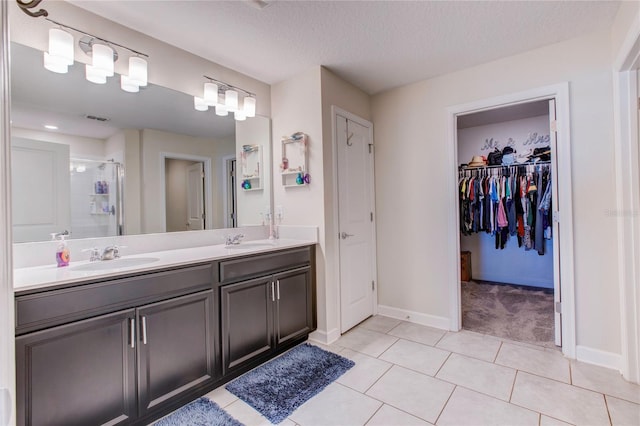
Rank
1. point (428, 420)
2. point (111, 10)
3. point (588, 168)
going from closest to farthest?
point (428, 420)
point (111, 10)
point (588, 168)

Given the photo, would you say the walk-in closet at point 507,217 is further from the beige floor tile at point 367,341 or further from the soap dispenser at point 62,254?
the soap dispenser at point 62,254

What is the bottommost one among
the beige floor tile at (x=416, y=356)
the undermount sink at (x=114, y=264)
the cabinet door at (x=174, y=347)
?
the beige floor tile at (x=416, y=356)

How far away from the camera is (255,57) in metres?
2.40

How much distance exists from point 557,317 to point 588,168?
3.94ft

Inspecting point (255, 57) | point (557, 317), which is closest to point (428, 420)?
point (557, 317)

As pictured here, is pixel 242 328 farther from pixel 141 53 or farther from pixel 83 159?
pixel 141 53

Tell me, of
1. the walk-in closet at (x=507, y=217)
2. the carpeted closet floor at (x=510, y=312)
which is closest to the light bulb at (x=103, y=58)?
the walk-in closet at (x=507, y=217)

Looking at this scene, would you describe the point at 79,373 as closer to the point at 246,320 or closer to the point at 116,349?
the point at 116,349

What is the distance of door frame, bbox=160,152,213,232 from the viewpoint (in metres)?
2.20

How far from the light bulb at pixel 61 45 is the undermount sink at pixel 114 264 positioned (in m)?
1.20

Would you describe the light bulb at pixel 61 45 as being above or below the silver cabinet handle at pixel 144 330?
above

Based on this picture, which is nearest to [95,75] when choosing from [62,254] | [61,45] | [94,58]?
[94,58]

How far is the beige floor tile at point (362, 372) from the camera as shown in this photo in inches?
77.0

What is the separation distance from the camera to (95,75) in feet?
6.07
